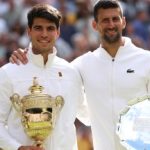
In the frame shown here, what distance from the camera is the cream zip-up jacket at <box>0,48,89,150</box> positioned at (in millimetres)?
6912

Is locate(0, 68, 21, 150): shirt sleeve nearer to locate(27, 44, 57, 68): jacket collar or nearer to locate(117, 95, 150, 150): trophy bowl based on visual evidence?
locate(27, 44, 57, 68): jacket collar

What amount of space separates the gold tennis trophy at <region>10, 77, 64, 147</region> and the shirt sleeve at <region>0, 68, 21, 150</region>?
92mm

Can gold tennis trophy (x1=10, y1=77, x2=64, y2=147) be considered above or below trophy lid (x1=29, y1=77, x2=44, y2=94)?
below

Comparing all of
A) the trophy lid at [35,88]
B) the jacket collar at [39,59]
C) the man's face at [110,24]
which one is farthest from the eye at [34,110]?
the man's face at [110,24]

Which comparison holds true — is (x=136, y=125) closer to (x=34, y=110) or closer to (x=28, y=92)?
(x=34, y=110)

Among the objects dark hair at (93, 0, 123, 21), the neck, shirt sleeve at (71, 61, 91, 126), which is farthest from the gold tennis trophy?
dark hair at (93, 0, 123, 21)

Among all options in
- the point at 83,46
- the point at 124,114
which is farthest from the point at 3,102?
the point at 83,46

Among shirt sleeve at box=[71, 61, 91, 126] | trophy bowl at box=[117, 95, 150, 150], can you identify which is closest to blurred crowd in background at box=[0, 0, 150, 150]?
shirt sleeve at box=[71, 61, 91, 126]

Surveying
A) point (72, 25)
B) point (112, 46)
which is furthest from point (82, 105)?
point (72, 25)

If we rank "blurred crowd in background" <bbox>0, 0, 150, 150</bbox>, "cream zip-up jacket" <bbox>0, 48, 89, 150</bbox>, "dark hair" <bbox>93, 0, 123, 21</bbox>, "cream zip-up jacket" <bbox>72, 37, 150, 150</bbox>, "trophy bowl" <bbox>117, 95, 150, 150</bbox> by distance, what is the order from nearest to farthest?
"trophy bowl" <bbox>117, 95, 150, 150</bbox>
"cream zip-up jacket" <bbox>0, 48, 89, 150</bbox>
"cream zip-up jacket" <bbox>72, 37, 150, 150</bbox>
"dark hair" <bbox>93, 0, 123, 21</bbox>
"blurred crowd in background" <bbox>0, 0, 150, 150</bbox>

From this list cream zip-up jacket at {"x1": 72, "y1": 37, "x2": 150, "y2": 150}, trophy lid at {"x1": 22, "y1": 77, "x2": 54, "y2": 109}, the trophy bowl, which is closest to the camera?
the trophy bowl

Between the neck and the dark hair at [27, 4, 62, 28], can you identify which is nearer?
the dark hair at [27, 4, 62, 28]

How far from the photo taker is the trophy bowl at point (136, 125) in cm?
646

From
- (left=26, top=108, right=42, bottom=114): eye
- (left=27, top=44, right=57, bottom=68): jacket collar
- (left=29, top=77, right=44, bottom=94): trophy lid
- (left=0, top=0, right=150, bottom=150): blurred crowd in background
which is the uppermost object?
(left=0, top=0, right=150, bottom=150): blurred crowd in background
